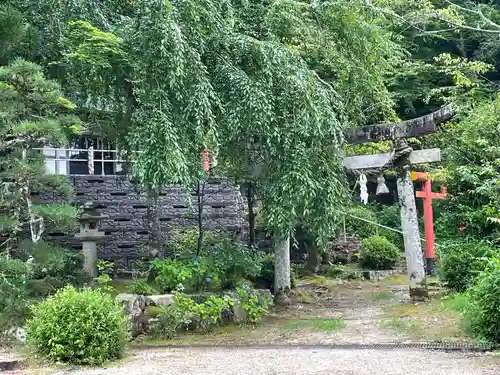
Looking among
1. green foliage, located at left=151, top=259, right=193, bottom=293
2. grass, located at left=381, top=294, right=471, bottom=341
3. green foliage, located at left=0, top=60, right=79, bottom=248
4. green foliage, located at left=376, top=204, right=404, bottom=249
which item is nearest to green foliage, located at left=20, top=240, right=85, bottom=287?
green foliage, located at left=0, top=60, right=79, bottom=248

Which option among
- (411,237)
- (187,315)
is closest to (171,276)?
(187,315)

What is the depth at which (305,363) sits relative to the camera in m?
5.29

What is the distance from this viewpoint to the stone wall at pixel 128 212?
11.6 meters

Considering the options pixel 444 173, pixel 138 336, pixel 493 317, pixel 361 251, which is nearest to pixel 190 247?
pixel 138 336

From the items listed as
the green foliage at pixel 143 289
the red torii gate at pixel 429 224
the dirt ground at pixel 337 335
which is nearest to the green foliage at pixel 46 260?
the green foliage at pixel 143 289

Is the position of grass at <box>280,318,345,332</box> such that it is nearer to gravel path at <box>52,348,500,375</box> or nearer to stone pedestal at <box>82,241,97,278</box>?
gravel path at <box>52,348,500,375</box>

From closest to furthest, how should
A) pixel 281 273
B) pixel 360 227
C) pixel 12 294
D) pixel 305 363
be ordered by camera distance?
pixel 305 363
pixel 12 294
pixel 281 273
pixel 360 227

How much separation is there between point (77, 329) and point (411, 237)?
20.1 ft

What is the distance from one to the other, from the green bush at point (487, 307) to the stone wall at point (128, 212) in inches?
255

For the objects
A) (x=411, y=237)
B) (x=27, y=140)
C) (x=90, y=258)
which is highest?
(x=27, y=140)

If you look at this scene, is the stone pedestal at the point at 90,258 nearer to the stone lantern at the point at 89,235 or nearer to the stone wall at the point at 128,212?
the stone lantern at the point at 89,235

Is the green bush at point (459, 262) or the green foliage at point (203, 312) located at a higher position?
the green bush at point (459, 262)

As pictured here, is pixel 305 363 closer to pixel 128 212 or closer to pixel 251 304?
pixel 251 304

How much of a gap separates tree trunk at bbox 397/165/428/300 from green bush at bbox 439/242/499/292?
0.38m
